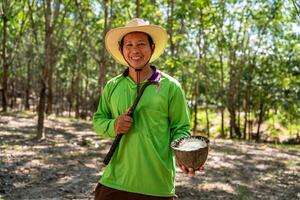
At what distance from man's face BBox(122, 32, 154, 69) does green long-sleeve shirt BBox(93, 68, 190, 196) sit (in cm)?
15

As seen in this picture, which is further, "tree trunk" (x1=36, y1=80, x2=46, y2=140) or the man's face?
"tree trunk" (x1=36, y1=80, x2=46, y2=140)

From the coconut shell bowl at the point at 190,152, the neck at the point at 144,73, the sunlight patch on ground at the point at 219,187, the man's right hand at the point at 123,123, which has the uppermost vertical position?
the neck at the point at 144,73

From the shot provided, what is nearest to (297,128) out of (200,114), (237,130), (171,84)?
(237,130)

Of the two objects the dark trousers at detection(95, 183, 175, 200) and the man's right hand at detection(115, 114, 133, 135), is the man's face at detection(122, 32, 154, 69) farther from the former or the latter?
the dark trousers at detection(95, 183, 175, 200)

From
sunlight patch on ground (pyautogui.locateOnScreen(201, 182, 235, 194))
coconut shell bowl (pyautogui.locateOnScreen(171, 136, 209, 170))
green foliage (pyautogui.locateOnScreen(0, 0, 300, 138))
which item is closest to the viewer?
coconut shell bowl (pyautogui.locateOnScreen(171, 136, 209, 170))

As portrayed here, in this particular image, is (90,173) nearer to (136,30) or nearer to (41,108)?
(41,108)

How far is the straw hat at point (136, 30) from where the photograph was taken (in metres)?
2.89

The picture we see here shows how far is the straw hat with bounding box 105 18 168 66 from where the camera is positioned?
2.89 m

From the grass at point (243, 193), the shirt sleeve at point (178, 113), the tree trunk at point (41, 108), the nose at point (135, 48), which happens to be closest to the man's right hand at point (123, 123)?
the shirt sleeve at point (178, 113)

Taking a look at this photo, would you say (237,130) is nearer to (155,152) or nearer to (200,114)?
(200,114)

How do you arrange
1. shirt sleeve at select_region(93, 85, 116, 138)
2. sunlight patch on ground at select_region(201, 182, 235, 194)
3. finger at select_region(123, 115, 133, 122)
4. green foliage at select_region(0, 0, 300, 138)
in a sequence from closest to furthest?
finger at select_region(123, 115, 133, 122) → shirt sleeve at select_region(93, 85, 116, 138) → sunlight patch on ground at select_region(201, 182, 235, 194) → green foliage at select_region(0, 0, 300, 138)

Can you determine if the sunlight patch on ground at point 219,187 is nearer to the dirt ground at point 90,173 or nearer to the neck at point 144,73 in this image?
the dirt ground at point 90,173

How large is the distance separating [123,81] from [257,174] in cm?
671

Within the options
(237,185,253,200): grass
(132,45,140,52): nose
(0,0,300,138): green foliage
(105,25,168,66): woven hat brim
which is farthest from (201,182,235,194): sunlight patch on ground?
(0,0,300,138): green foliage
